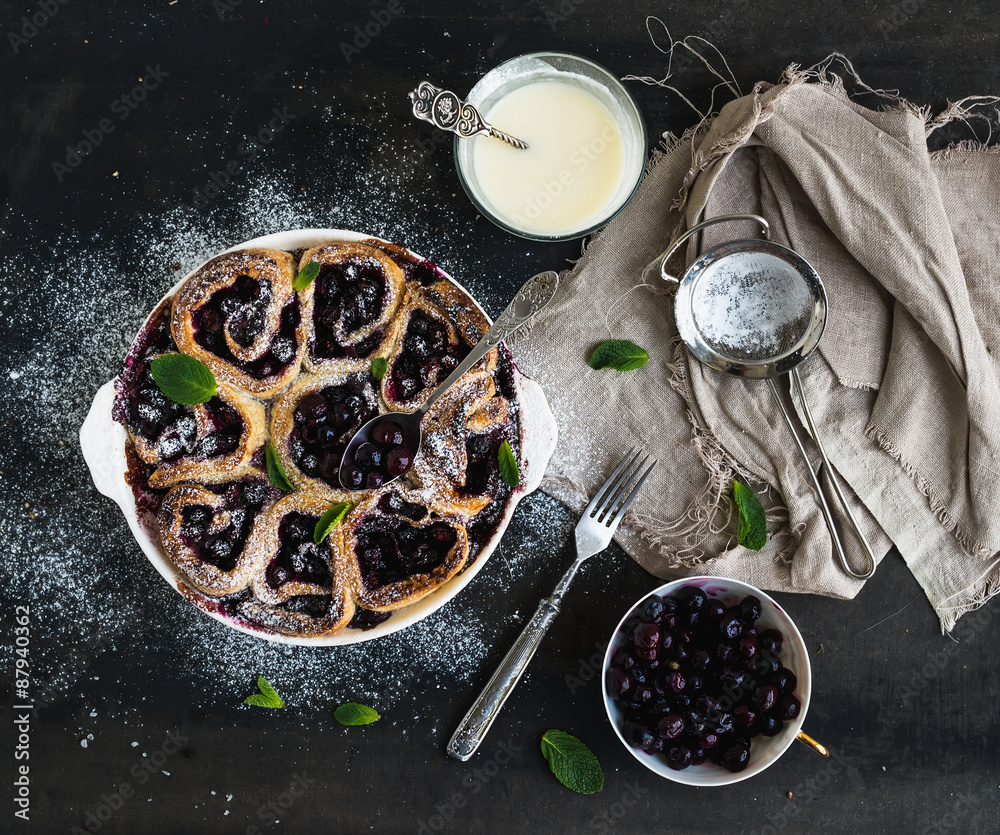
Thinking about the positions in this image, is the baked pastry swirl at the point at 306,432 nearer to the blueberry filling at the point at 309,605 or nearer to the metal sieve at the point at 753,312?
the blueberry filling at the point at 309,605

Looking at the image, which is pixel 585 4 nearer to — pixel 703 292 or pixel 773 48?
pixel 773 48

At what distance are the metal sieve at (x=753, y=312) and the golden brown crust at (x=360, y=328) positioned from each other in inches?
38.5

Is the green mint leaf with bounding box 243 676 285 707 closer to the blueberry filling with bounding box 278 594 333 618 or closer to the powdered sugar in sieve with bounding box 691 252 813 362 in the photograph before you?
the blueberry filling with bounding box 278 594 333 618

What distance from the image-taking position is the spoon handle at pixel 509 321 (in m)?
2.34

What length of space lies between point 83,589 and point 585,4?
2.97 meters

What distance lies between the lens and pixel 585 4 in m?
2.75

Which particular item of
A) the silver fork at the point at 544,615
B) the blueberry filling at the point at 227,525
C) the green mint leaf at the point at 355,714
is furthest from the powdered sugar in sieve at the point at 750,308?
the green mint leaf at the point at 355,714

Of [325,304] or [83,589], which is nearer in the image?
[325,304]

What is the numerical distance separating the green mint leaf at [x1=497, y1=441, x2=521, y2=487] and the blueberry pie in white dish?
1cm

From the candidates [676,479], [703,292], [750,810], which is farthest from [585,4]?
[750,810]

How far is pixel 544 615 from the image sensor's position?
2676mm

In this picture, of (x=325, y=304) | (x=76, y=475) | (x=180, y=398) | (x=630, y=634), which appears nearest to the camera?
(x=180, y=398)

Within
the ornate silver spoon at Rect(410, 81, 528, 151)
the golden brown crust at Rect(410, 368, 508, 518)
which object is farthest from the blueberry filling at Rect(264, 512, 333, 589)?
the ornate silver spoon at Rect(410, 81, 528, 151)

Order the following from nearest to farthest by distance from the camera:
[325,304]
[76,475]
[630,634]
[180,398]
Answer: [180,398] < [325,304] < [630,634] < [76,475]
